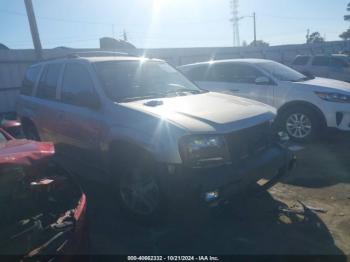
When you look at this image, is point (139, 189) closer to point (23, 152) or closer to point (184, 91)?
point (23, 152)

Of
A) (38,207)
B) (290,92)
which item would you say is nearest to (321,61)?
(290,92)

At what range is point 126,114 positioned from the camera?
12.4ft

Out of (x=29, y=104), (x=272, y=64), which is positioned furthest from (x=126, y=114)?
(x=272, y=64)

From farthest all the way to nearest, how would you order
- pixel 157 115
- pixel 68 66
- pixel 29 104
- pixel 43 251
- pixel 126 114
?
pixel 29 104
pixel 68 66
pixel 126 114
pixel 157 115
pixel 43 251

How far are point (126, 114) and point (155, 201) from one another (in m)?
0.99

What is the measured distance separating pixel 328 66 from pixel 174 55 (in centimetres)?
786

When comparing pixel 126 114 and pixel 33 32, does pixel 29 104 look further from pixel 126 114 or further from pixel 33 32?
pixel 33 32

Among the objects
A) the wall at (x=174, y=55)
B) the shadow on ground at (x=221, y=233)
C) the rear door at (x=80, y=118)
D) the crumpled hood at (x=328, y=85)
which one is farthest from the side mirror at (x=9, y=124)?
the wall at (x=174, y=55)

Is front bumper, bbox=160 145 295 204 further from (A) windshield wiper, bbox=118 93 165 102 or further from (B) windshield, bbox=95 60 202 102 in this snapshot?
(B) windshield, bbox=95 60 202 102

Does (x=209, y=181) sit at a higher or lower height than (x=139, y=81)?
lower

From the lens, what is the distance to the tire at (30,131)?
5.91 m

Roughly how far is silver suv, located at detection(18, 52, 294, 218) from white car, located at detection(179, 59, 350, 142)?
2954 millimetres

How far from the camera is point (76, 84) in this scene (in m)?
4.62

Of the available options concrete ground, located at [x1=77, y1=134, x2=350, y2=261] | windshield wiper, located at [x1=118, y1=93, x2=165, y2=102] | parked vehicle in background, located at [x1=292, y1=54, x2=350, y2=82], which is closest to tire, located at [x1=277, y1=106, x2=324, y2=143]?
concrete ground, located at [x1=77, y1=134, x2=350, y2=261]
